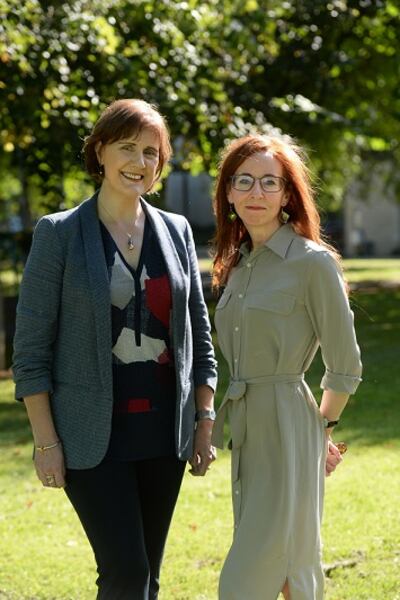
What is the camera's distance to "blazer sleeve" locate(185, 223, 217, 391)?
3855 mm

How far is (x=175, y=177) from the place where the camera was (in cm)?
4819

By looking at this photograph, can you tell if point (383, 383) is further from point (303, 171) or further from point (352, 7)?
point (303, 171)

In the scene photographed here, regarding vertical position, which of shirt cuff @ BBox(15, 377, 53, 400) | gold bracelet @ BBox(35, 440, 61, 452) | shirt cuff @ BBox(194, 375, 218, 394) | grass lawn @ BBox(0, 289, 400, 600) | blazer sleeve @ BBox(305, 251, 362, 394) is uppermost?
blazer sleeve @ BBox(305, 251, 362, 394)

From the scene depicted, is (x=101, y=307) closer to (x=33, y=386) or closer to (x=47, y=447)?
(x=33, y=386)

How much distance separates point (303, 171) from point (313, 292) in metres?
0.45

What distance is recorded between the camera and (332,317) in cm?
350

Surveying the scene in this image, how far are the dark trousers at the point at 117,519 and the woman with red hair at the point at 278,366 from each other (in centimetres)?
27

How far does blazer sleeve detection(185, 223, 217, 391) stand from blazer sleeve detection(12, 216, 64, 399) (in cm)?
54

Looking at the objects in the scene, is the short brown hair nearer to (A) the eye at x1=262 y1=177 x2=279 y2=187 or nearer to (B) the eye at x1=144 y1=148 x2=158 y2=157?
(B) the eye at x1=144 y1=148 x2=158 y2=157

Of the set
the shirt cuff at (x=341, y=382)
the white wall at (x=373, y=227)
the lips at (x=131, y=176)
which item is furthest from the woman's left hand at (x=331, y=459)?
the white wall at (x=373, y=227)

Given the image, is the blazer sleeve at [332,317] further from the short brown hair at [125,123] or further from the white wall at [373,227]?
the white wall at [373,227]

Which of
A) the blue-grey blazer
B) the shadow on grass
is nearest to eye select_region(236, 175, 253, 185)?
the blue-grey blazer

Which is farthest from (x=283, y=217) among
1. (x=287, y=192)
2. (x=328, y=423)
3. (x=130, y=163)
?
(x=328, y=423)

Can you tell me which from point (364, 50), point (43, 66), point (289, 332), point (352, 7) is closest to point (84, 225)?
point (289, 332)
